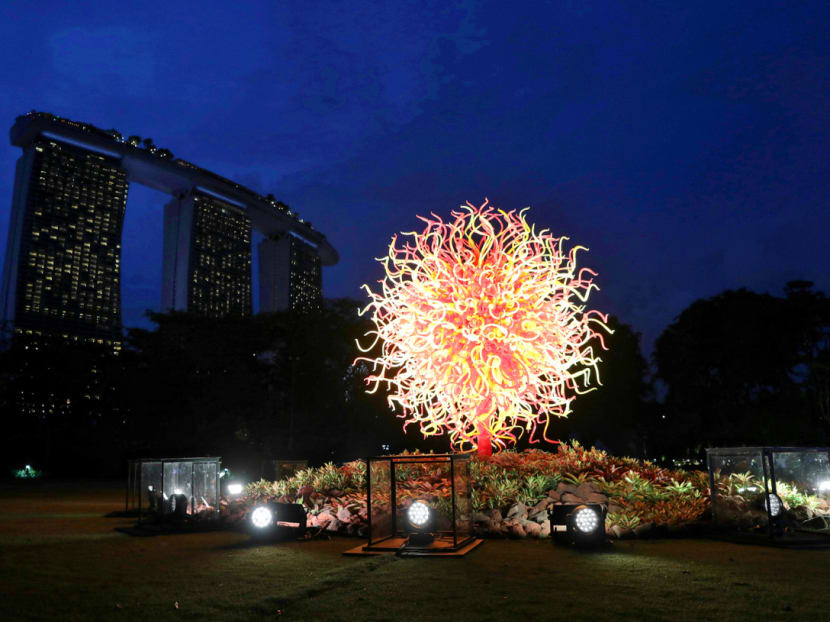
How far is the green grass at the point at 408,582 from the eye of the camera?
20.1 ft

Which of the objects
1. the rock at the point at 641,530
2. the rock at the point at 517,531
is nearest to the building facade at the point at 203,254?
the rock at the point at 517,531

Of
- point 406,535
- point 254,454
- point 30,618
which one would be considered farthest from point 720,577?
point 254,454

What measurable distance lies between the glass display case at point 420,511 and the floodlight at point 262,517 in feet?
5.98

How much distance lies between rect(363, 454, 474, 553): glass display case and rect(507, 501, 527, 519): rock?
112cm

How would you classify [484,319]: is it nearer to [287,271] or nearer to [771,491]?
[771,491]

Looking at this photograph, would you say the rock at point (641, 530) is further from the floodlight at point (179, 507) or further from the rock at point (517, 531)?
the floodlight at point (179, 507)

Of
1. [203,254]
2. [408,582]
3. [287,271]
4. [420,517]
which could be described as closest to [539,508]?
[420,517]

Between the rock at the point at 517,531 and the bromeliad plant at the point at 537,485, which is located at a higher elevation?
the bromeliad plant at the point at 537,485

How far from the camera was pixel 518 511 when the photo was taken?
38.7 ft

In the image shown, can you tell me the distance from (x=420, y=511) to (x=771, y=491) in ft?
17.9

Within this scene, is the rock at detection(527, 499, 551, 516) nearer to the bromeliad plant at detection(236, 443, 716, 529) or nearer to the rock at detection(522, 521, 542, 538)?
the bromeliad plant at detection(236, 443, 716, 529)

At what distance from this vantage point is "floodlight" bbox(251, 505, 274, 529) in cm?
1173

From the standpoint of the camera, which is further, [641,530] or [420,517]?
[641,530]

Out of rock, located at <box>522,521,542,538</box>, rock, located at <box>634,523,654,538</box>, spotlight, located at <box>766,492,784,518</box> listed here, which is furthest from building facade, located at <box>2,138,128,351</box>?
spotlight, located at <box>766,492,784,518</box>
